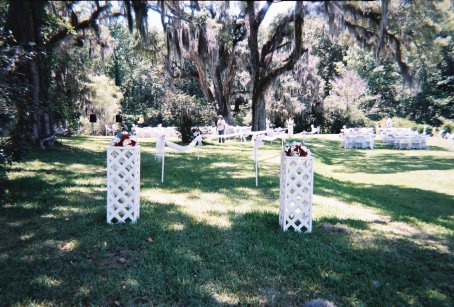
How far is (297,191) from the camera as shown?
4.39 meters

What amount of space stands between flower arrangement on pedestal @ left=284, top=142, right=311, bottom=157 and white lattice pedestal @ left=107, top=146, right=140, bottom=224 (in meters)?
2.06

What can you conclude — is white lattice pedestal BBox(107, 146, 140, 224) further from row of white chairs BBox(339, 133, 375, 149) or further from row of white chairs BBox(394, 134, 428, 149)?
row of white chairs BBox(394, 134, 428, 149)

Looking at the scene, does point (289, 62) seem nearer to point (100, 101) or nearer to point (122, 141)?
point (122, 141)

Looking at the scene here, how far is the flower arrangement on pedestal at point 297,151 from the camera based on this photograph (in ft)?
14.5

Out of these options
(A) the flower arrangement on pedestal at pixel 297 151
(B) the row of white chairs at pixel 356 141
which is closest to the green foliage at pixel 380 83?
(B) the row of white chairs at pixel 356 141

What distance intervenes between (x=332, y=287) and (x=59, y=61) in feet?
43.5

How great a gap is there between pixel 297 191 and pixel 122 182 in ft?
7.73

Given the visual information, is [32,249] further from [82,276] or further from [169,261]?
[169,261]

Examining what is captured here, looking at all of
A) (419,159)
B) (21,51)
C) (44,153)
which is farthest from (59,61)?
(419,159)

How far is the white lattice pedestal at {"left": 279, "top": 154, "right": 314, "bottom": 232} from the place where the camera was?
14.3 ft

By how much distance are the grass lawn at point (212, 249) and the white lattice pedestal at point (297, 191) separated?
198 mm

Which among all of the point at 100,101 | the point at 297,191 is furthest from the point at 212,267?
the point at 100,101

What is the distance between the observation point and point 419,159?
14.1m

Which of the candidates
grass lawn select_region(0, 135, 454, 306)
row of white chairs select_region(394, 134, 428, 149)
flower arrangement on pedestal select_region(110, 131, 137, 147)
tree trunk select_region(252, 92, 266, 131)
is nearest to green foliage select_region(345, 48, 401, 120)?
row of white chairs select_region(394, 134, 428, 149)
